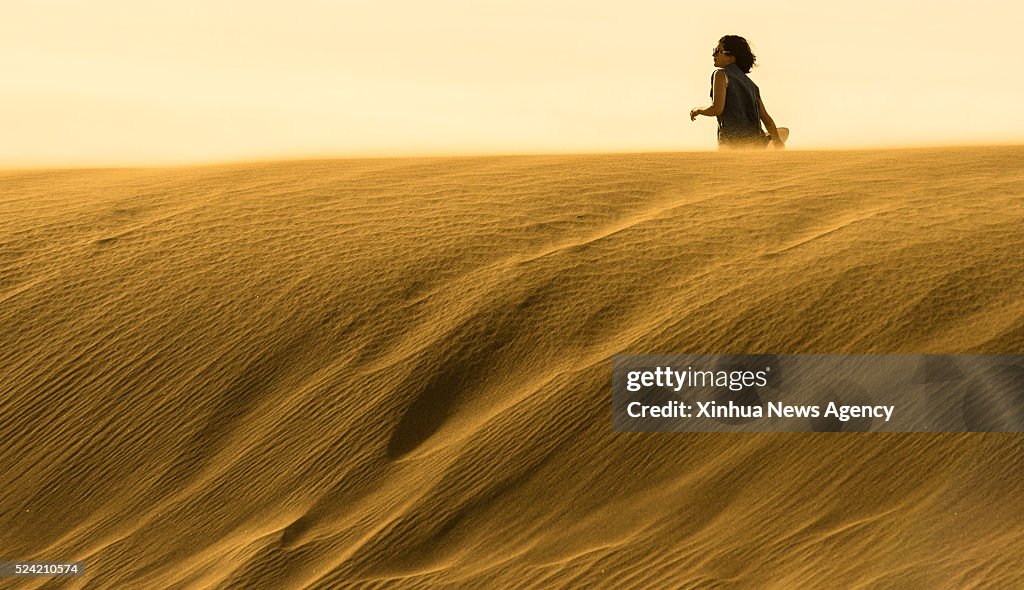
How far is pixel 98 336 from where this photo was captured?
5922 mm

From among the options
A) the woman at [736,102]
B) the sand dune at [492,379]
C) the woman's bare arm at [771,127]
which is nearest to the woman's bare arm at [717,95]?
the woman at [736,102]

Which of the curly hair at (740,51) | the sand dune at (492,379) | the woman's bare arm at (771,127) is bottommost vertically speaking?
the sand dune at (492,379)

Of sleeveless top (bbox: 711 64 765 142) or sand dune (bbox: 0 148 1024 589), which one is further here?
sleeveless top (bbox: 711 64 765 142)

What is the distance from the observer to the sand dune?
4570 mm

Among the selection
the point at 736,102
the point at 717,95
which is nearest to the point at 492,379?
the point at 717,95

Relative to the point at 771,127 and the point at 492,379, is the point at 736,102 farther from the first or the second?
the point at 492,379

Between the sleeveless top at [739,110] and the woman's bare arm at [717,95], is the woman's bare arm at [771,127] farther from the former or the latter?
the woman's bare arm at [717,95]

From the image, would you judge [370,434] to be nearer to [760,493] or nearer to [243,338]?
[243,338]

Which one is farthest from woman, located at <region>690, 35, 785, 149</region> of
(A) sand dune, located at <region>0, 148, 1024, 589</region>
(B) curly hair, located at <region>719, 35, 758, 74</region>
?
(A) sand dune, located at <region>0, 148, 1024, 589</region>

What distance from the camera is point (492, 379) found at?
5.34 meters

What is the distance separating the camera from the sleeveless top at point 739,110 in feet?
25.4

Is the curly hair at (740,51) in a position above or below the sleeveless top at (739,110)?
above

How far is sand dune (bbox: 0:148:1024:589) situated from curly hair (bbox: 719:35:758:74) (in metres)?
1.10

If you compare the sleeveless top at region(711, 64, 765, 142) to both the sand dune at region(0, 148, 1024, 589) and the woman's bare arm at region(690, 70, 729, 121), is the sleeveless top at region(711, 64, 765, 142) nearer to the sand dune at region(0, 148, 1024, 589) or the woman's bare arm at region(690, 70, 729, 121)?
the woman's bare arm at region(690, 70, 729, 121)
